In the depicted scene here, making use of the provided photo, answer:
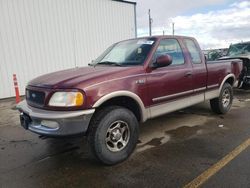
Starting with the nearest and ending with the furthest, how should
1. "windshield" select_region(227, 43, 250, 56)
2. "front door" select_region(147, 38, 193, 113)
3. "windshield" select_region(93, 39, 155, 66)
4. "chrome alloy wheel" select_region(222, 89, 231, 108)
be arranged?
"front door" select_region(147, 38, 193, 113) → "windshield" select_region(93, 39, 155, 66) → "chrome alloy wheel" select_region(222, 89, 231, 108) → "windshield" select_region(227, 43, 250, 56)

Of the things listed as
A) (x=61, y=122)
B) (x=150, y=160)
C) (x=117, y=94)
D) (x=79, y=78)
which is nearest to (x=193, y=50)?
(x=117, y=94)

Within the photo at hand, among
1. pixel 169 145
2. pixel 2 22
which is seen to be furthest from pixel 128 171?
pixel 2 22

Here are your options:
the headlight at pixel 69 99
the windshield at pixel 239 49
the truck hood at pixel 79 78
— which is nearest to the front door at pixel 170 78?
the truck hood at pixel 79 78

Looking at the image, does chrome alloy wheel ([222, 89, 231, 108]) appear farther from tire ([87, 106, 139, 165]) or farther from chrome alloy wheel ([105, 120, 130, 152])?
chrome alloy wheel ([105, 120, 130, 152])

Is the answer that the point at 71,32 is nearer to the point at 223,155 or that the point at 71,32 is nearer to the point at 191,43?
the point at 191,43

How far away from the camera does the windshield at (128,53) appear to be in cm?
420

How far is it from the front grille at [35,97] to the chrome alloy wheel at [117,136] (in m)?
1.02

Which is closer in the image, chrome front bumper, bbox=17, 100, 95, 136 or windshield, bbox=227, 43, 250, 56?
chrome front bumper, bbox=17, 100, 95, 136

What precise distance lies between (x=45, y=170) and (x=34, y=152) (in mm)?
817

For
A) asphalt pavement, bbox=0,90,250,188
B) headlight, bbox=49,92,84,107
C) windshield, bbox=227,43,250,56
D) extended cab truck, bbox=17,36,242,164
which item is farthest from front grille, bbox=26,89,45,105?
windshield, bbox=227,43,250,56

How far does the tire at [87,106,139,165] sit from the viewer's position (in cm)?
336

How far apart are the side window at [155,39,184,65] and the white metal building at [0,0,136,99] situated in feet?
26.4

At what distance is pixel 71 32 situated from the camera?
12.2 m

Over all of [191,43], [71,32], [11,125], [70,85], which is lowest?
[11,125]
